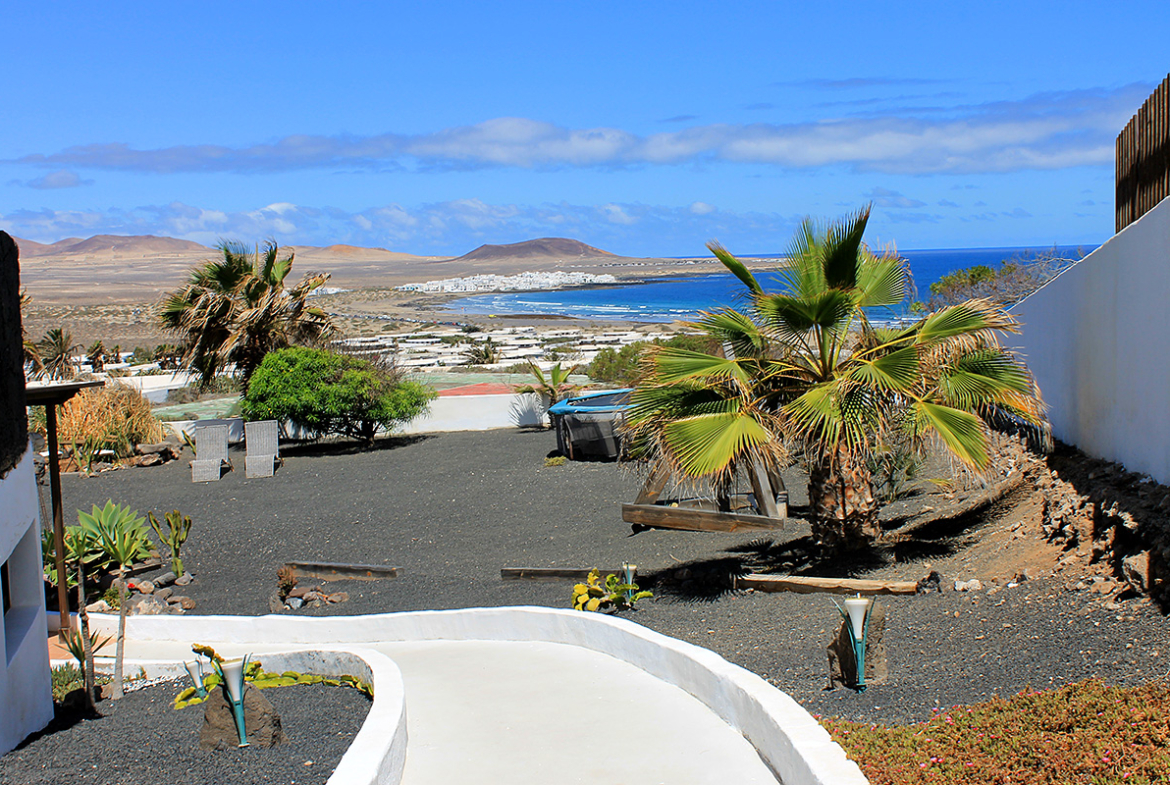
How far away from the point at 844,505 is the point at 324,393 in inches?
581

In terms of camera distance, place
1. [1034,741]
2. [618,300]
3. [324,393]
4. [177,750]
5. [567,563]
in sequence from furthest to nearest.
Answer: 1. [618,300]
2. [324,393]
3. [567,563]
4. [177,750]
5. [1034,741]

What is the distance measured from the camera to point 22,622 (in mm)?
6715

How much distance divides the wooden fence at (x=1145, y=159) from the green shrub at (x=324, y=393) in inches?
629

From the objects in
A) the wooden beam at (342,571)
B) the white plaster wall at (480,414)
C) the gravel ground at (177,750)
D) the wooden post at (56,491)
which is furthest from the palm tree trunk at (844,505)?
the white plaster wall at (480,414)

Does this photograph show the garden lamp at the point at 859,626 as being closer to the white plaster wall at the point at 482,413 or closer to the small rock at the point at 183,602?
the small rock at the point at 183,602

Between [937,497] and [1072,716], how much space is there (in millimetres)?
8460

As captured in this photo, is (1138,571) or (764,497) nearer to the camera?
(1138,571)

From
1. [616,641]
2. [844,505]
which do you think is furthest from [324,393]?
[616,641]

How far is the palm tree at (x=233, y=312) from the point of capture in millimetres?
22125

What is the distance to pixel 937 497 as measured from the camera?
12.7 meters

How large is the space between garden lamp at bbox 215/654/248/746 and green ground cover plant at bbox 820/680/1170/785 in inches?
132

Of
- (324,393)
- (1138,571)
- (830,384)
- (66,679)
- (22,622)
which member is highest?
(830,384)

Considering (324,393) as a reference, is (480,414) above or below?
below

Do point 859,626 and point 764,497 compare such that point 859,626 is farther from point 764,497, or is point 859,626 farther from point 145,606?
point 145,606
